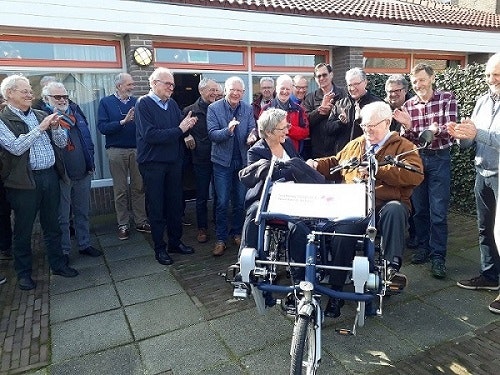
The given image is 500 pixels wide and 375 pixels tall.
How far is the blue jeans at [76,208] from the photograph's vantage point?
168 inches

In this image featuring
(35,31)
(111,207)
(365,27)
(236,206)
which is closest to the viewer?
(236,206)

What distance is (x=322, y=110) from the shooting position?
434cm

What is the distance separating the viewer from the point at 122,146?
5.19m

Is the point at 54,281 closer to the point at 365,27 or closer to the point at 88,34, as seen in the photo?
the point at 88,34

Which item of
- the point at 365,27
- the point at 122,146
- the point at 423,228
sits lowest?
the point at 423,228

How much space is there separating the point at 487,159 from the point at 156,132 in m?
2.99

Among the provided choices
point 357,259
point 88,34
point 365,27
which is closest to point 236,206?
point 357,259

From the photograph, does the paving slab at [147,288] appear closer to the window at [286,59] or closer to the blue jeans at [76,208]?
the blue jeans at [76,208]

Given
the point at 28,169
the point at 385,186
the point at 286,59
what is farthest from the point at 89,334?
the point at 286,59

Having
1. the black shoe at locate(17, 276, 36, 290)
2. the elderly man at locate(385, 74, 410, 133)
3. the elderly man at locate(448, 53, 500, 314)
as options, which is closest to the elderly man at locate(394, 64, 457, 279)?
the elderly man at locate(385, 74, 410, 133)

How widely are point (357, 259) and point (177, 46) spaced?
5.52 meters

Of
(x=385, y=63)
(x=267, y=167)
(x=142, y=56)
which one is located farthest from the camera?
(x=385, y=63)

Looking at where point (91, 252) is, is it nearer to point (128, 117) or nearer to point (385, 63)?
point (128, 117)

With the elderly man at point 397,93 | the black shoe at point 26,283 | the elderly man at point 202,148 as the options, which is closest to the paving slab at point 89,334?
the black shoe at point 26,283
